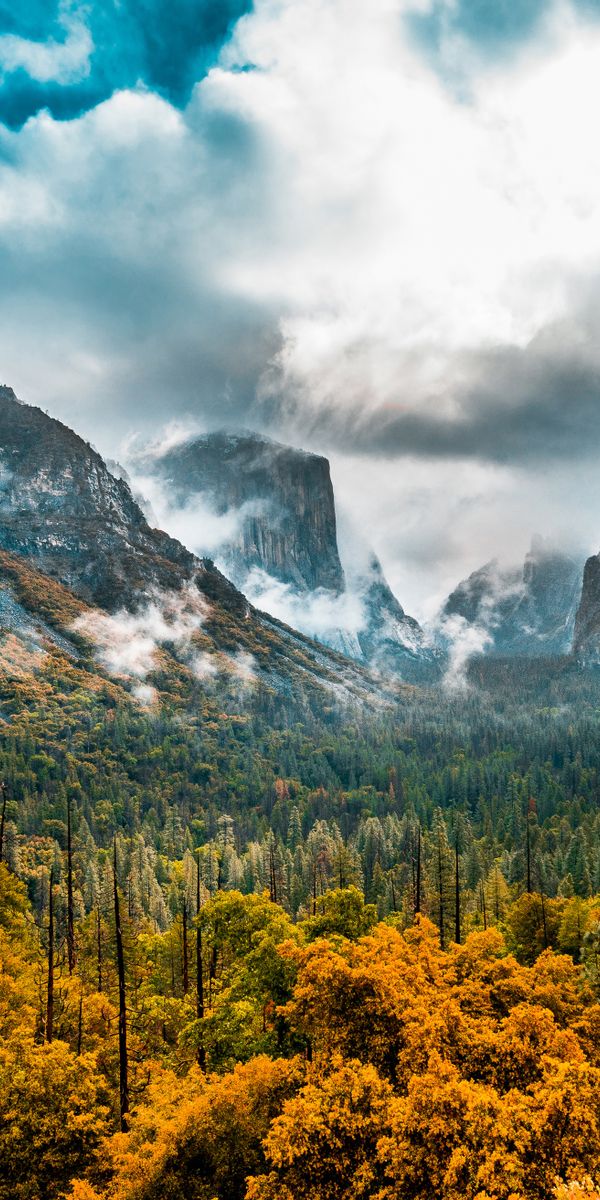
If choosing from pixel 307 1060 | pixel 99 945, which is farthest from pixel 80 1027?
pixel 99 945

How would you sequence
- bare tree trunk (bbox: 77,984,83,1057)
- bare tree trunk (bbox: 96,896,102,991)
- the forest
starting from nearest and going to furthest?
1. the forest
2. bare tree trunk (bbox: 77,984,83,1057)
3. bare tree trunk (bbox: 96,896,102,991)

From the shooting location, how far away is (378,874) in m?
104

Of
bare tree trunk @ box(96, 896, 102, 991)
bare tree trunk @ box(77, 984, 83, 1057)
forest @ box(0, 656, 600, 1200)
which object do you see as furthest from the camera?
bare tree trunk @ box(96, 896, 102, 991)

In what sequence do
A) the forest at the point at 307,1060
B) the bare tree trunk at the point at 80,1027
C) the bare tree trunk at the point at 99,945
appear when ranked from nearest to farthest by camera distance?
the forest at the point at 307,1060 → the bare tree trunk at the point at 80,1027 → the bare tree trunk at the point at 99,945

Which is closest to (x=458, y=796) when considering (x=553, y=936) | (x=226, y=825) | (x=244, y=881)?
(x=226, y=825)

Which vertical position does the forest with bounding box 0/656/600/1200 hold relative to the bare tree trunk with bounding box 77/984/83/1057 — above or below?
above

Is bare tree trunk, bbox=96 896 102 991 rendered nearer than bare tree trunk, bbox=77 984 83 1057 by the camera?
No

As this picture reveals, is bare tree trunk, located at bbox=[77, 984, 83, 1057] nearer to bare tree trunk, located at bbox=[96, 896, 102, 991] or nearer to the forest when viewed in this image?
the forest

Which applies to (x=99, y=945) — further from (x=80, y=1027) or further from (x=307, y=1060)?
(x=307, y=1060)

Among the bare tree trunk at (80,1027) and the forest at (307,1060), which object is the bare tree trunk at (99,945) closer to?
the forest at (307,1060)

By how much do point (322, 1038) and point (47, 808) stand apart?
140m

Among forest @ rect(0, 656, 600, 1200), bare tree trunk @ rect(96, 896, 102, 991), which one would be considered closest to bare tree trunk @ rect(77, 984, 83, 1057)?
forest @ rect(0, 656, 600, 1200)

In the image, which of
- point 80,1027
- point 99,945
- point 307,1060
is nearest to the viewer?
point 307,1060

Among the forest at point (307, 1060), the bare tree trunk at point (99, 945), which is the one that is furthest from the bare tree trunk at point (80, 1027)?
the bare tree trunk at point (99, 945)
